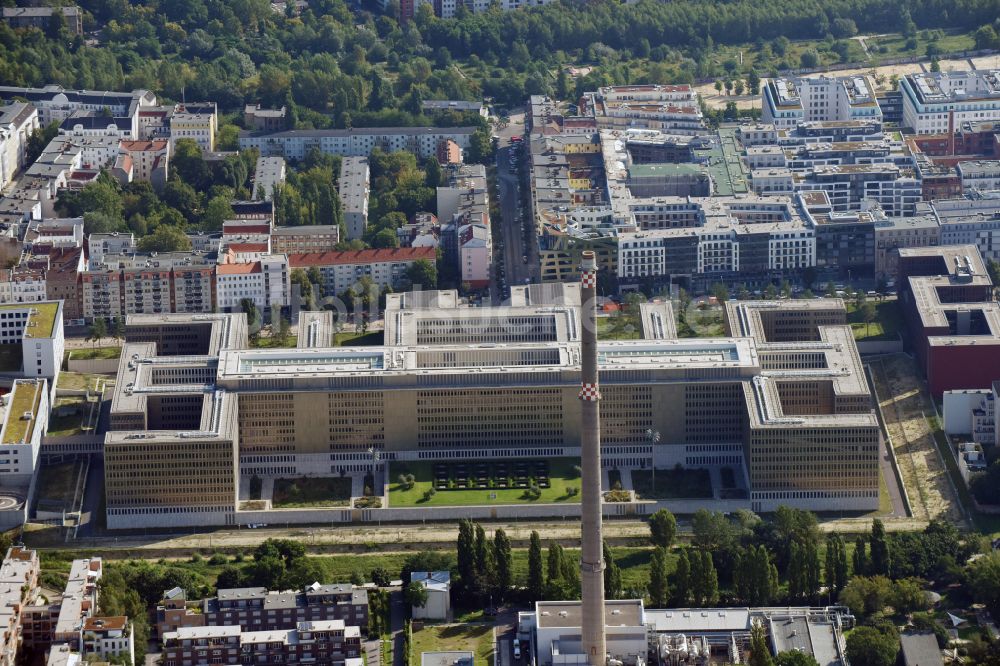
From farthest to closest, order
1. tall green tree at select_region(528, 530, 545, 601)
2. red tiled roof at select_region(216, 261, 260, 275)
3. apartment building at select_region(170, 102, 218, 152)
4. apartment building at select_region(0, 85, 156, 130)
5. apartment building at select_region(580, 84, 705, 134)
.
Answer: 1. apartment building at select_region(0, 85, 156, 130)
2. apartment building at select_region(170, 102, 218, 152)
3. apartment building at select_region(580, 84, 705, 134)
4. red tiled roof at select_region(216, 261, 260, 275)
5. tall green tree at select_region(528, 530, 545, 601)

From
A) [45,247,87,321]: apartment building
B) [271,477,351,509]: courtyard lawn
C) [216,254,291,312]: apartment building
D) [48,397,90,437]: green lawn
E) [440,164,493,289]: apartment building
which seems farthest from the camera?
[440,164,493,289]: apartment building

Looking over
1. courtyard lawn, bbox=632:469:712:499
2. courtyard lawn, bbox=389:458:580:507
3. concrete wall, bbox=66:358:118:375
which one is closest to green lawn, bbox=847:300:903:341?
courtyard lawn, bbox=632:469:712:499

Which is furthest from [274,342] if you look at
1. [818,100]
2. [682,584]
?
[818,100]

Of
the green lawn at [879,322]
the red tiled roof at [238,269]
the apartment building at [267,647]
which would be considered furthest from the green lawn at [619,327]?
the apartment building at [267,647]

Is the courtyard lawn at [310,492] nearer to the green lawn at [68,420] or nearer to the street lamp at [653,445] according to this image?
the green lawn at [68,420]

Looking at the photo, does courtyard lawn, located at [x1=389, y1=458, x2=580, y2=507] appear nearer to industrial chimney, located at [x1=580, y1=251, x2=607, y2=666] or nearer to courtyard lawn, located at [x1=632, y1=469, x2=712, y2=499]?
courtyard lawn, located at [x1=632, y1=469, x2=712, y2=499]
